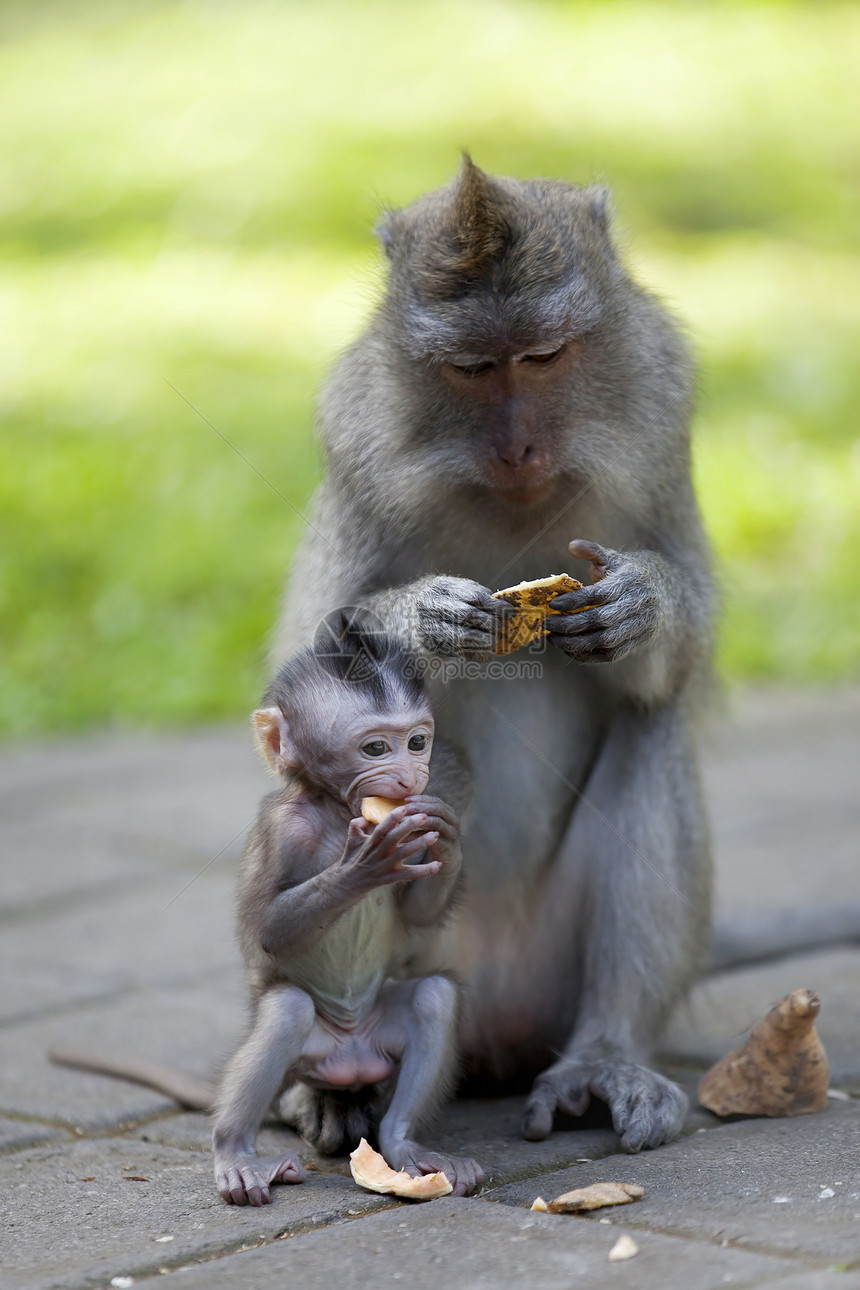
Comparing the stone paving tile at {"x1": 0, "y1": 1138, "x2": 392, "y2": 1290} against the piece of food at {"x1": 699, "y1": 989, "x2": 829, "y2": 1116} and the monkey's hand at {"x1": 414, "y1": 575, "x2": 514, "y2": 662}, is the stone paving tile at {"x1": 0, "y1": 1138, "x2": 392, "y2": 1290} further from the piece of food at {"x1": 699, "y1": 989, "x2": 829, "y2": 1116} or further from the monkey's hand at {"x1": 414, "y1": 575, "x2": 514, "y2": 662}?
the monkey's hand at {"x1": 414, "y1": 575, "x2": 514, "y2": 662}

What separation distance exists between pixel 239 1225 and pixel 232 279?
13.0m

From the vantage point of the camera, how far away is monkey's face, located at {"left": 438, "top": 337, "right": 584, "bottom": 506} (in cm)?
363

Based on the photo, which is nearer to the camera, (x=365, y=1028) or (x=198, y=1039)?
(x=365, y=1028)

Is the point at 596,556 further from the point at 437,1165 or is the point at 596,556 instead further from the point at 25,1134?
the point at 25,1134

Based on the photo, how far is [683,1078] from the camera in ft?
13.0

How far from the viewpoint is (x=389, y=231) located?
163 inches

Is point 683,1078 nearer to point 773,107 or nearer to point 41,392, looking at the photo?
point 41,392

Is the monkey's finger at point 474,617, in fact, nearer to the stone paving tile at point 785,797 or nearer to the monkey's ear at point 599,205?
the monkey's ear at point 599,205

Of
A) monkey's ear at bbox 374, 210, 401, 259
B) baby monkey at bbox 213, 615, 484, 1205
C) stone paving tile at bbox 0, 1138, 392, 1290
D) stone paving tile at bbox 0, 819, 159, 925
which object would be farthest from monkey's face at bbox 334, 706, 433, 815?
stone paving tile at bbox 0, 819, 159, 925

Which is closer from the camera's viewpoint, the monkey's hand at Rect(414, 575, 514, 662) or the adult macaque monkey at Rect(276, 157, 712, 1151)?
the monkey's hand at Rect(414, 575, 514, 662)

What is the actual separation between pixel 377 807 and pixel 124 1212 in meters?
0.87

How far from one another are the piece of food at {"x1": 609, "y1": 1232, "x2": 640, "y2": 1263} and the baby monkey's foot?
46cm

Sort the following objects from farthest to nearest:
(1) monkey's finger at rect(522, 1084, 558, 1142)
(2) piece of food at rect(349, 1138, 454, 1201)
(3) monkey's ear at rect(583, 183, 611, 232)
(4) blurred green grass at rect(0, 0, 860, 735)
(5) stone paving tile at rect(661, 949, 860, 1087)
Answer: (4) blurred green grass at rect(0, 0, 860, 735)
(3) monkey's ear at rect(583, 183, 611, 232)
(5) stone paving tile at rect(661, 949, 860, 1087)
(1) monkey's finger at rect(522, 1084, 558, 1142)
(2) piece of food at rect(349, 1138, 454, 1201)

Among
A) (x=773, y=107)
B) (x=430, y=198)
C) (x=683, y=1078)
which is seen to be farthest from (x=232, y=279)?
(x=683, y=1078)
